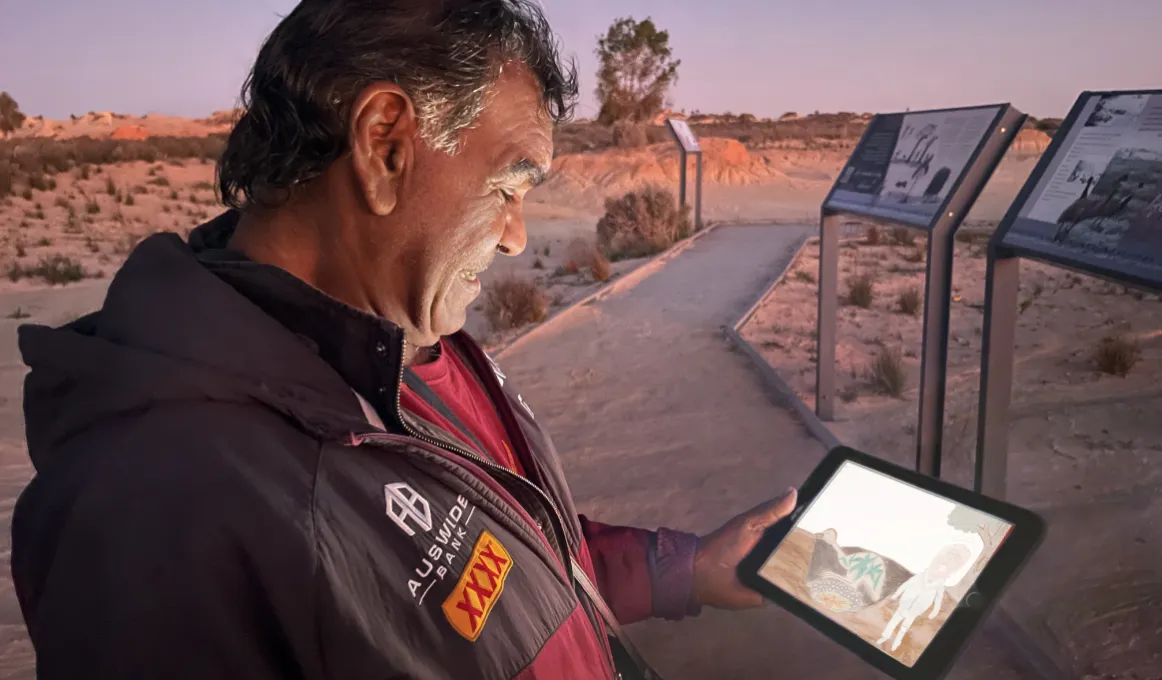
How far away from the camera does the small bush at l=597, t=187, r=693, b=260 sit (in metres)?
12.1

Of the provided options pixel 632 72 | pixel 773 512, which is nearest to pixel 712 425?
pixel 773 512

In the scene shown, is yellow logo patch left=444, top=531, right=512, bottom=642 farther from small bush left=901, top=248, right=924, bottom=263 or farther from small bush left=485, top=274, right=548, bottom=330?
small bush left=901, top=248, right=924, bottom=263

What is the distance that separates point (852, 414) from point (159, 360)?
4.43 m

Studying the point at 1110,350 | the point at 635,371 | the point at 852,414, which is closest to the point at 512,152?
the point at 852,414

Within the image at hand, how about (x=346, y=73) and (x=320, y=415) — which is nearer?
(x=320, y=415)

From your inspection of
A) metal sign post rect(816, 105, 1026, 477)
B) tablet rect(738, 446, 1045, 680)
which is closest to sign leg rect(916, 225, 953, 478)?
metal sign post rect(816, 105, 1026, 477)

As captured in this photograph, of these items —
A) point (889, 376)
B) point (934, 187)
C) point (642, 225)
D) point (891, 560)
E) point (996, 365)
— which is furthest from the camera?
point (642, 225)

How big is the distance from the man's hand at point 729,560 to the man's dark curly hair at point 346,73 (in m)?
1.08

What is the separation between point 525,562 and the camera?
1.08 metres

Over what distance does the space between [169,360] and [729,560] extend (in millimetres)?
1293

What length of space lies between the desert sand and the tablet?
91 centimetres

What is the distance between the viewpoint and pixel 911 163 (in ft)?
10.9

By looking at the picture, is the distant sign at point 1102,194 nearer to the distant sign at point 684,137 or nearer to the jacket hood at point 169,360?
the jacket hood at point 169,360

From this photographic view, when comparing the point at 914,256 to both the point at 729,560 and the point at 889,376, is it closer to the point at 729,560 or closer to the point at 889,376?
the point at 889,376
